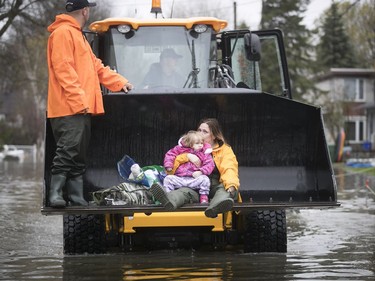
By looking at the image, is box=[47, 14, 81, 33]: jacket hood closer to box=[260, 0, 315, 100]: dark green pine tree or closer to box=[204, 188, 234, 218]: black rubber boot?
box=[204, 188, 234, 218]: black rubber boot

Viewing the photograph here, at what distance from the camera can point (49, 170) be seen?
326 inches

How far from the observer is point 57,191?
7.94m

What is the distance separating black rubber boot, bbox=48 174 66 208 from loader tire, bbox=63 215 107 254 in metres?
0.82

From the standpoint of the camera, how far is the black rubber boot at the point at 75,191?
8.21 meters

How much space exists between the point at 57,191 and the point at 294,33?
145 feet

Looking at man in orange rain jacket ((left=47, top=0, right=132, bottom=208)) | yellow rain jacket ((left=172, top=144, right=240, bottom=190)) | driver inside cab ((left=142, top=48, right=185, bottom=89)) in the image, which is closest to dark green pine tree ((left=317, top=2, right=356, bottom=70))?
driver inside cab ((left=142, top=48, right=185, bottom=89))

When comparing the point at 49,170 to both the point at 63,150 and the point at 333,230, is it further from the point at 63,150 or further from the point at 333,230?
the point at 333,230

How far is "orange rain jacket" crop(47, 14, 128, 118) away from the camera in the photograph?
26.2ft

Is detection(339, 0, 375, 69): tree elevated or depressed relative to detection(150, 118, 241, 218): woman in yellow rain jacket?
elevated

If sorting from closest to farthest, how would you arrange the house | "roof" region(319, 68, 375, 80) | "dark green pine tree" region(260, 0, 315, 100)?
1. "dark green pine tree" region(260, 0, 315, 100)
2. the house
3. "roof" region(319, 68, 375, 80)

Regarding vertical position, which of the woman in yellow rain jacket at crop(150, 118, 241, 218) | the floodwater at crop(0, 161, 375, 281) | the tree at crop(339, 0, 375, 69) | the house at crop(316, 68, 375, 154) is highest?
the tree at crop(339, 0, 375, 69)

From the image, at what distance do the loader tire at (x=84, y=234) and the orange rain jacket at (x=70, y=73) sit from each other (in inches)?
45.2

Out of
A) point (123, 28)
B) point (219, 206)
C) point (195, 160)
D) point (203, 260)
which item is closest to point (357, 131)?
point (123, 28)

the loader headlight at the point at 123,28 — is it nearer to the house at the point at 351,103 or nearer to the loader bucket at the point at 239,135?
the loader bucket at the point at 239,135
